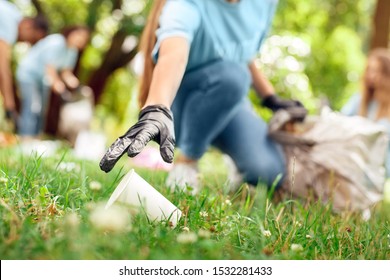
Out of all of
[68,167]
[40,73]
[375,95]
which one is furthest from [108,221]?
[40,73]

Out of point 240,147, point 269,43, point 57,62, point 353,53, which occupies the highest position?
point 240,147

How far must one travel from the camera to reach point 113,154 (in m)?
1.46

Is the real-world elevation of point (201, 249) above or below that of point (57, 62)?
above

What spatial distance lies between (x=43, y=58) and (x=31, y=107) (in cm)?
59

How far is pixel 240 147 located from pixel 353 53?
24.3ft

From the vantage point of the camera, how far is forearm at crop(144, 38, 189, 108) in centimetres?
174

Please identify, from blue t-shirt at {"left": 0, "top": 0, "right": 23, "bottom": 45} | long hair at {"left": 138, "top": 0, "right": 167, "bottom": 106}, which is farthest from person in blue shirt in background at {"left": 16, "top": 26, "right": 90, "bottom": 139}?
long hair at {"left": 138, "top": 0, "right": 167, "bottom": 106}

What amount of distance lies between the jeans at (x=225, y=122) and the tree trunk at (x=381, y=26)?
3961 mm

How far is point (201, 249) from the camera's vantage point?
4.11 feet

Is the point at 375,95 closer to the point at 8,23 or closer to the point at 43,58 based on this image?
the point at 8,23
